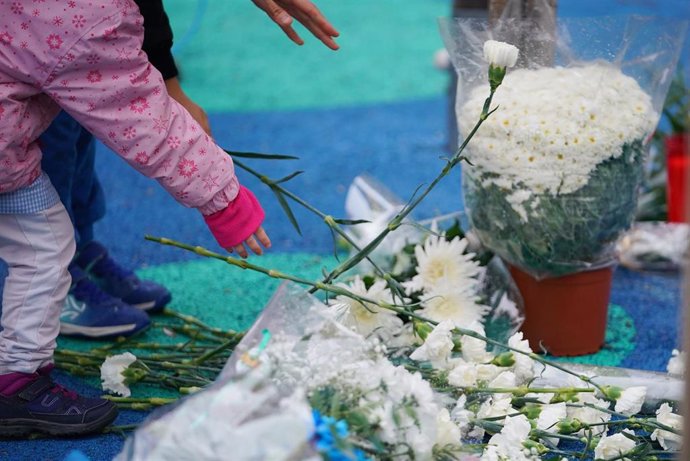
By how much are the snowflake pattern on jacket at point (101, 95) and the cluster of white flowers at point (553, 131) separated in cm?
47

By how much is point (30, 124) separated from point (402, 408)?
0.69 m

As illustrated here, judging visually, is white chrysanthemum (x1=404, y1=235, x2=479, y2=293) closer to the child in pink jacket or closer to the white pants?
the child in pink jacket

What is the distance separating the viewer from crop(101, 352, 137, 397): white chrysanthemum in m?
1.47

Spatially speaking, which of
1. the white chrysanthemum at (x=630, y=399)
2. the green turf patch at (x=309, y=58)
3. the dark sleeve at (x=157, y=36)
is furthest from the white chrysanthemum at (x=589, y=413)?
the green turf patch at (x=309, y=58)

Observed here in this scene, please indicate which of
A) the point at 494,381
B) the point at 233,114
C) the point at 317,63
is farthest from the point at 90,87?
the point at 317,63

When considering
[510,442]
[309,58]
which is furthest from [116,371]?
[309,58]

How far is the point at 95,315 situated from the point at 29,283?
39cm

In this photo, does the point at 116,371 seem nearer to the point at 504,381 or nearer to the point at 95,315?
the point at 95,315

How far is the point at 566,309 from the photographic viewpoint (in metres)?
1.67

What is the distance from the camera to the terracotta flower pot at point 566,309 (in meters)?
1.65

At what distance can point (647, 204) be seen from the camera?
7.62 ft

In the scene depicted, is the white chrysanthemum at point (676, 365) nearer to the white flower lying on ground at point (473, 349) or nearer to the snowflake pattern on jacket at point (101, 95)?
the white flower lying on ground at point (473, 349)

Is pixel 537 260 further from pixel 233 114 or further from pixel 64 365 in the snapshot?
pixel 233 114

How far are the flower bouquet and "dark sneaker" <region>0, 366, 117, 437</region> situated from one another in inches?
28.7
